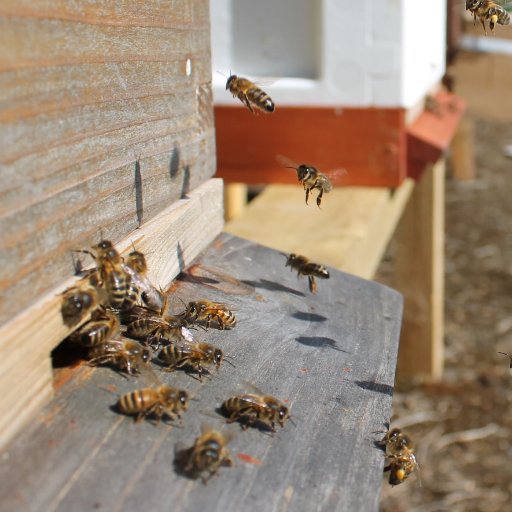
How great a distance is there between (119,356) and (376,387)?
548 mm

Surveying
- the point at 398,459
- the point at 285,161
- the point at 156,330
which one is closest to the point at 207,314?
the point at 156,330

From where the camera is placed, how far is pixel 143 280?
1989 millimetres

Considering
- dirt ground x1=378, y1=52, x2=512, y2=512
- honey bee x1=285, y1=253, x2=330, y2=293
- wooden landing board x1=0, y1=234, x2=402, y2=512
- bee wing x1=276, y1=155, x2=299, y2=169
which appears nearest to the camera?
wooden landing board x1=0, y1=234, x2=402, y2=512

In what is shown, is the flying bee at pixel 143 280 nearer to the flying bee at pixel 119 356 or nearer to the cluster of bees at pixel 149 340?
the cluster of bees at pixel 149 340

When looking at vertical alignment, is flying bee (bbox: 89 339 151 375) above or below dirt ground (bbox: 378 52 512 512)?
above

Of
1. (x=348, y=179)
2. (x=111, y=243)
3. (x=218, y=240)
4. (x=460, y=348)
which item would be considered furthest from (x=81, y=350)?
(x=460, y=348)

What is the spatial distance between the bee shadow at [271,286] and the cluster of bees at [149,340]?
32cm

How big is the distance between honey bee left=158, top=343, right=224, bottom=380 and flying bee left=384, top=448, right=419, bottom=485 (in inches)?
34.3

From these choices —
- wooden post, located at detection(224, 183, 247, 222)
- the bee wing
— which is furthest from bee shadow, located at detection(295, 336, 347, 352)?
wooden post, located at detection(224, 183, 247, 222)

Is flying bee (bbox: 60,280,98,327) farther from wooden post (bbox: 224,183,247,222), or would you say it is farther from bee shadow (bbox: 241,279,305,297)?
wooden post (bbox: 224,183,247,222)

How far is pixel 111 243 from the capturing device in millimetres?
1818

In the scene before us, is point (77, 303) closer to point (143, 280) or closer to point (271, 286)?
point (143, 280)

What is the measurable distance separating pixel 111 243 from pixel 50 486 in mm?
599

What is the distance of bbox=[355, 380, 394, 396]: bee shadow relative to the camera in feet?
6.19
